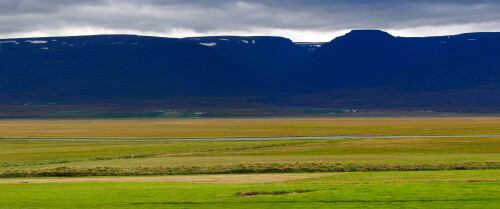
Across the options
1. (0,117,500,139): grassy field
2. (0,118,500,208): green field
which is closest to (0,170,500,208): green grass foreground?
(0,118,500,208): green field

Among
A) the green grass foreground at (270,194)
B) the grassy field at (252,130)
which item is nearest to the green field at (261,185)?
the green grass foreground at (270,194)

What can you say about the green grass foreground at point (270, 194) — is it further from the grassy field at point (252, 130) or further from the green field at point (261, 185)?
the grassy field at point (252, 130)

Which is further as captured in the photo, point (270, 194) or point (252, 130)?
point (252, 130)

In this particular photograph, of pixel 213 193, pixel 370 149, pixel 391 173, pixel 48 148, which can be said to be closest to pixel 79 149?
pixel 48 148

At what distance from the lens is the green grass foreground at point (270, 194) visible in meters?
27.2

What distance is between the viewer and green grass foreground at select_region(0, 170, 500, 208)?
27250 mm

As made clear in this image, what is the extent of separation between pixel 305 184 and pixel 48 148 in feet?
156

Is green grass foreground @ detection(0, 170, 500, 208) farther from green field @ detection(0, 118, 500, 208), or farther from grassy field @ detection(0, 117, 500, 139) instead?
grassy field @ detection(0, 117, 500, 139)

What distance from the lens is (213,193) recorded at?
3000cm

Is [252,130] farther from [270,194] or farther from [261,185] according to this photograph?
[270,194]

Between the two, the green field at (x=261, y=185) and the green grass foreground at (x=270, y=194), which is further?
the green field at (x=261, y=185)

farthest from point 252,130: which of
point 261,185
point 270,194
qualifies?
point 270,194

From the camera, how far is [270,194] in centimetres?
2977

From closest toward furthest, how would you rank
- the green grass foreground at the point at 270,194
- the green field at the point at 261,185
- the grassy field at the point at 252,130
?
the green grass foreground at the point at 270,194 → the green field at the point at 261,185 → the grassy field at the point at 252,130
